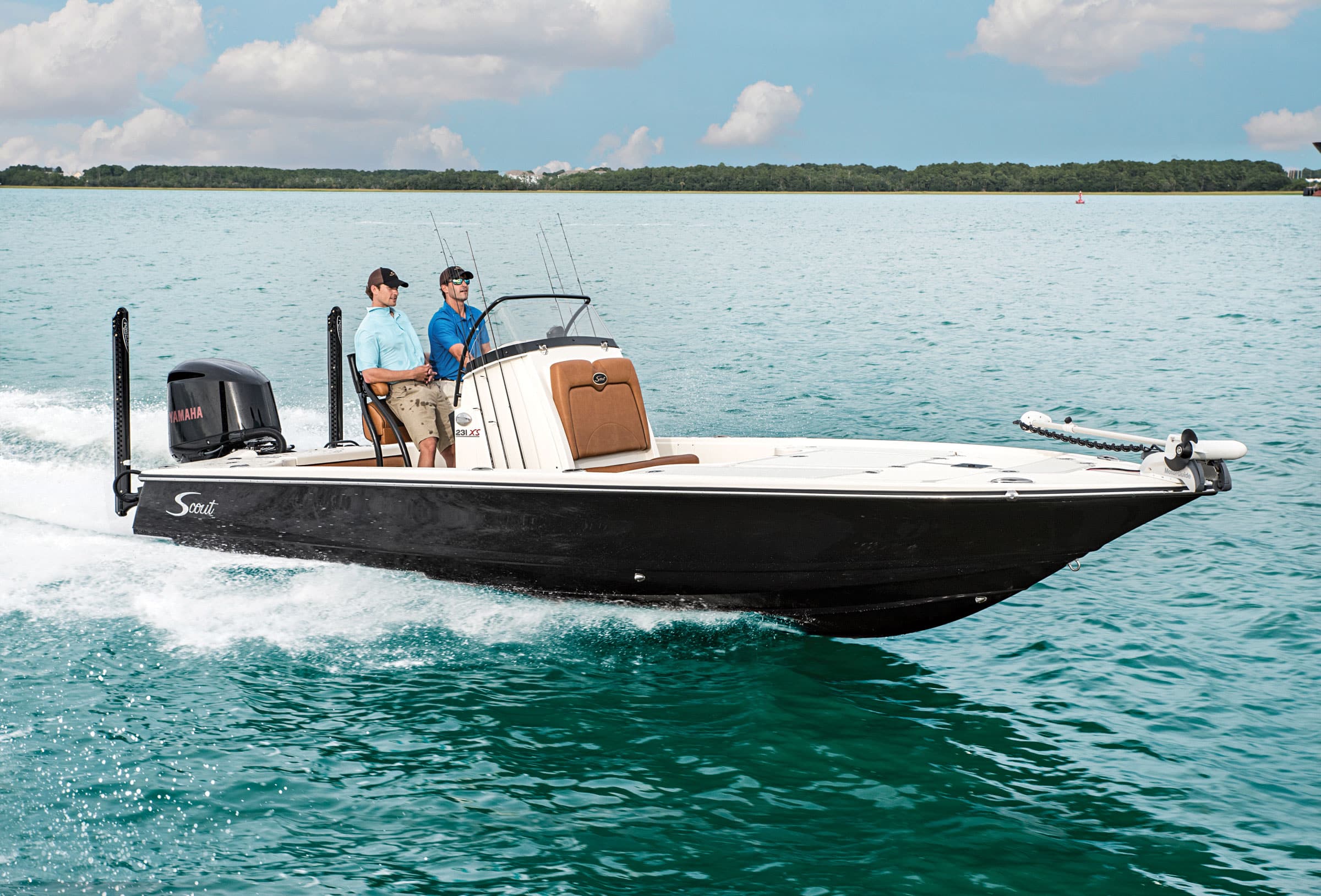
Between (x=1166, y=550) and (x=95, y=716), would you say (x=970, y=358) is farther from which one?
(x=95, y=716)

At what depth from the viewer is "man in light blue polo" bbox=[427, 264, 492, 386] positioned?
6.79 m

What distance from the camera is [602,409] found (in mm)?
6641

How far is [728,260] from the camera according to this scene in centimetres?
4447

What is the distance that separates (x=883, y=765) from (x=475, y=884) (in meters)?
1.96

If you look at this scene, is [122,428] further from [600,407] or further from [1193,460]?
[1193,460]

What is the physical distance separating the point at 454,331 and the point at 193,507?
1891mm

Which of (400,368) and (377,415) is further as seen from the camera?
(377,415)

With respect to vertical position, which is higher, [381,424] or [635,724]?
[381,424]

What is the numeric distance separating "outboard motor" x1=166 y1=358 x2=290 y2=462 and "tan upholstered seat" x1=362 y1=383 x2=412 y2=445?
0.67m

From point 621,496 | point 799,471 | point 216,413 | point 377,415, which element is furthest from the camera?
point 216,413

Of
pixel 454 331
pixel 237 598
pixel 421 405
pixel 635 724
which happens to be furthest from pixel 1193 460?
pixel 237 598

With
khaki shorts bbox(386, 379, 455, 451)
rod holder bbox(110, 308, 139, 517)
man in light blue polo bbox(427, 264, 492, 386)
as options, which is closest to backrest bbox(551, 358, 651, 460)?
man in light blue polo bbox(427, 264, 492, 386)

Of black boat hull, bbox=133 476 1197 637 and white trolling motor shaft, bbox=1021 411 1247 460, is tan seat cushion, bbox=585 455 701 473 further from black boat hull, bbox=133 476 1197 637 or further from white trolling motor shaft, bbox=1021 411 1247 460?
white trolling motor shaft, bbox=1021 411 1247 460

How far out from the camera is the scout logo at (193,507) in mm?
6742
